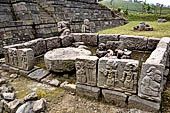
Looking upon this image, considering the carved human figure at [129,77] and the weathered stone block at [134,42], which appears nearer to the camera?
the carved human figure at [129,77]

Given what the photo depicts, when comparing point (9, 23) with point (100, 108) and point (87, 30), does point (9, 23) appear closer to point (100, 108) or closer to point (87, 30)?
point (87, 30)

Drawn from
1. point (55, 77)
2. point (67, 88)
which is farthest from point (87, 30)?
point (67, 88)

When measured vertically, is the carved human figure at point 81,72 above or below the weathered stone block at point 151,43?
below

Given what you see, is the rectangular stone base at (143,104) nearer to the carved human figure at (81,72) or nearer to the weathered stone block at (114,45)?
the carved human figure at (81,72)

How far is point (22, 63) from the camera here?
16.0ft

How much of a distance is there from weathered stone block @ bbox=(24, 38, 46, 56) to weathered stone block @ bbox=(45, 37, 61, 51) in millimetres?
207

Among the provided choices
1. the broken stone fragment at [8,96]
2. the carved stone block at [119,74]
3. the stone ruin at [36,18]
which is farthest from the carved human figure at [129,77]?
the stone ruin at [36,18]

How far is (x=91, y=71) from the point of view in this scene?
355cm

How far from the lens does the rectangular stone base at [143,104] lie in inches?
115

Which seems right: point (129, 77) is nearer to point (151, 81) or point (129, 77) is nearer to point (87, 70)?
point (151, 81)

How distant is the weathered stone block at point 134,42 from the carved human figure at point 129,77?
3651 millimetres

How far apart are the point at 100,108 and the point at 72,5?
43.4 ft

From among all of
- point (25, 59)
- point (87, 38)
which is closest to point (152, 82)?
point (25, 59)

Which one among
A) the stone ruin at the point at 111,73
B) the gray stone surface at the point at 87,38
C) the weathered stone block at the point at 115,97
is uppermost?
the gray stone surface at the point at 87,38
